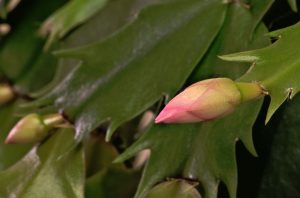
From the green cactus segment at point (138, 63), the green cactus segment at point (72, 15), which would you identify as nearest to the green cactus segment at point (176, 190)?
the green cactus segment at point (138, 63)

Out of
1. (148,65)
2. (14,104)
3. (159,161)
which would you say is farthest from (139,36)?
(14,104)

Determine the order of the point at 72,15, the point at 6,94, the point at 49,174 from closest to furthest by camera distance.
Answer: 1. the point at 49,174
2. the point at 72,15
3. the point at 6,94

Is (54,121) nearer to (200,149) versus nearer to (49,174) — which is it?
(49,174)

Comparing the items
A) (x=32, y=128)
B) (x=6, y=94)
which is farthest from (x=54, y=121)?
(x=6, y=94)

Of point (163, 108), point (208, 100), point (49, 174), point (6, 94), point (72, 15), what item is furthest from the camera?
point (6, 94)

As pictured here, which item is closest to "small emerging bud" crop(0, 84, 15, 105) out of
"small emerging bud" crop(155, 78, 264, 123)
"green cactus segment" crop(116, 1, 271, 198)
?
"green cactus segment" crop(116, 1, 271, 198)

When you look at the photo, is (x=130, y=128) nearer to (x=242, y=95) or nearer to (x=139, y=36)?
(x=139, y=36)

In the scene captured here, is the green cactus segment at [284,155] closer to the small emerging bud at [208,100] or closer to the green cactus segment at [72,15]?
the small emerging bud at [208,100]
